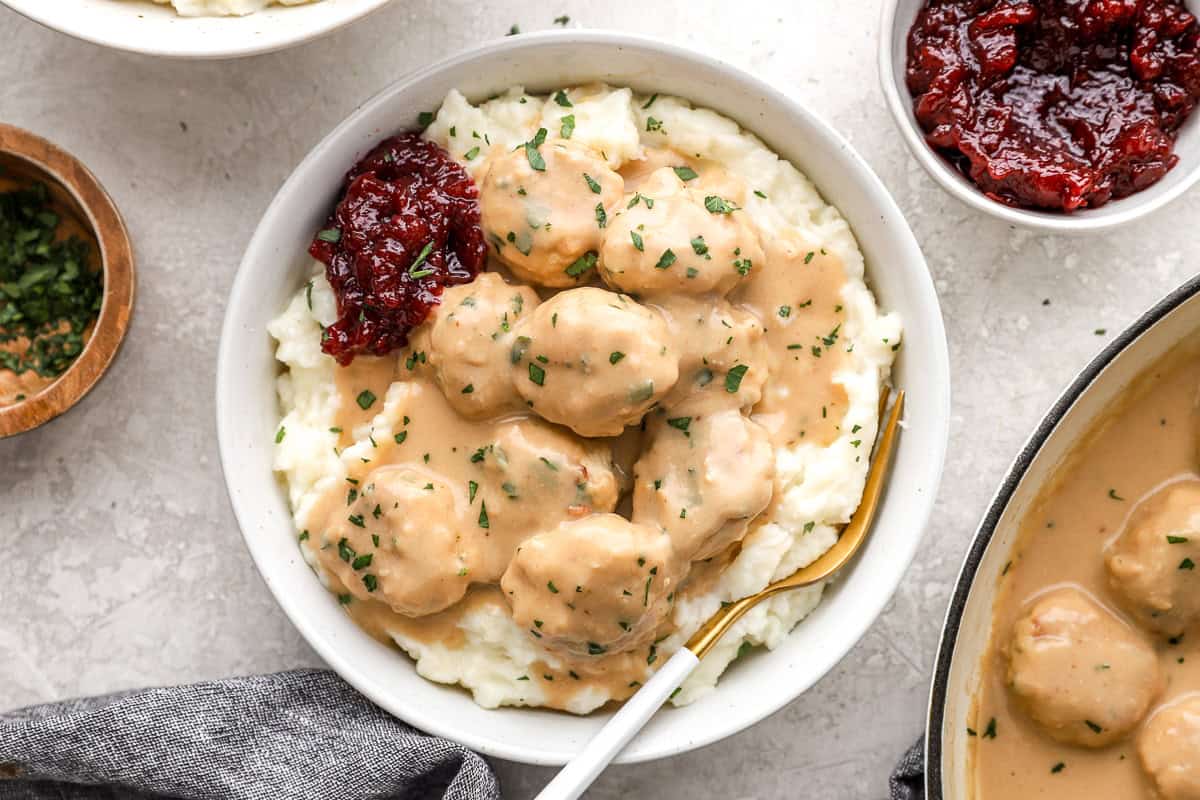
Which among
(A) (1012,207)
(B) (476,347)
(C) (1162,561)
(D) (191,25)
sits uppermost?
(D) (191,25)

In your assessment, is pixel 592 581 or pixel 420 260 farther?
pixel 420 260

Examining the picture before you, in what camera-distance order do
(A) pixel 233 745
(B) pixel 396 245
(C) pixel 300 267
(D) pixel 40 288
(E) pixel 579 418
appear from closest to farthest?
(E) pixel 579 418 < (B) pixel 396 245 < (C) pixel 300 267 < (A) pixel 233 745 < (D) pixel 40 288

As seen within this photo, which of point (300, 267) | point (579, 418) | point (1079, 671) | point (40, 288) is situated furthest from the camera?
point (40, 288)

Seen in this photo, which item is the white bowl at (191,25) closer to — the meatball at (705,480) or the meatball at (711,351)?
the meatball at (711,351)

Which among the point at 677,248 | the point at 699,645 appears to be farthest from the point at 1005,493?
the point at 677,248

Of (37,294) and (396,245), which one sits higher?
(396,245)

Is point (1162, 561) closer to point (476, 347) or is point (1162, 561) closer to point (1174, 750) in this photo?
point (1174, 750)

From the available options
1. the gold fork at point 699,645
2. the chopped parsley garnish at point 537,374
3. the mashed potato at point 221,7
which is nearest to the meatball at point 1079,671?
Result: the gold fork at point 699,645
